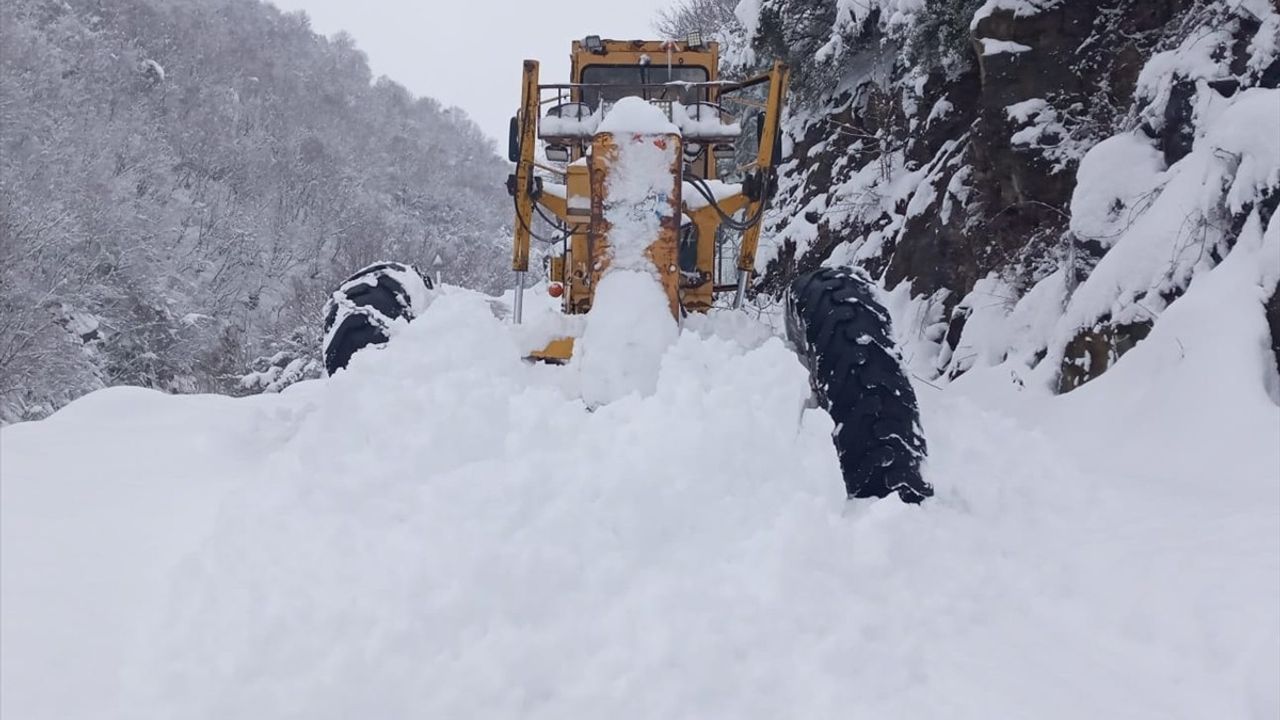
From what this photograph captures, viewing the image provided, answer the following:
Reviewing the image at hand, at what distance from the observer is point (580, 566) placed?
2207mm

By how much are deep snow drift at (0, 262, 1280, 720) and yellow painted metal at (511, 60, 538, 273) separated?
1.27m

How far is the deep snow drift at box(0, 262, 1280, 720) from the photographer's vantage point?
1.92m

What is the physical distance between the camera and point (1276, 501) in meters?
3.08

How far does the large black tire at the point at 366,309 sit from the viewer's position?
13.1ft

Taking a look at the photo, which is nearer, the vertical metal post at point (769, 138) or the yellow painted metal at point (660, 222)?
the yellow painted metal at point (660, 222)

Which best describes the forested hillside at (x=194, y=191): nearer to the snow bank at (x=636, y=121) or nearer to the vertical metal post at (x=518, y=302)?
the vertical metal post at (x=518, y=302)

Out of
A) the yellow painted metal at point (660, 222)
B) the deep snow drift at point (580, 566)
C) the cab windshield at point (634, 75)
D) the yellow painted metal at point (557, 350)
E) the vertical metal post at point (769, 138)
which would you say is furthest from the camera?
the cab windshield at point (634, 75)

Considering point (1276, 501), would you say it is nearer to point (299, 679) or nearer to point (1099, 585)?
point (1099, 585)

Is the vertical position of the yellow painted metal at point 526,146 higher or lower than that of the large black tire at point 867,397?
higher

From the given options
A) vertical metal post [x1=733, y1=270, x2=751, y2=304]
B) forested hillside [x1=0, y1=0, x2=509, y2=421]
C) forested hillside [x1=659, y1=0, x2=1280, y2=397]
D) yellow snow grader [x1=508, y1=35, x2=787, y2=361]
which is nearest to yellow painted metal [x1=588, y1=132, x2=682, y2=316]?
yellow snow grader [x1=508, y1=35, x2=787, y2=361]

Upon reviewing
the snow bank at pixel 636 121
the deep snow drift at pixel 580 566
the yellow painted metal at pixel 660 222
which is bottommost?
the deep snow drift at pixel 580 566

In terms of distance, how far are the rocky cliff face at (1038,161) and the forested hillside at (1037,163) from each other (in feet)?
0.04

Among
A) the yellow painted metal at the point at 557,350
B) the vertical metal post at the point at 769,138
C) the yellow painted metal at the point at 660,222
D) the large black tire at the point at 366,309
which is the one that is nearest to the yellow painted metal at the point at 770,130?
the vertical metal post at the point at 769,138

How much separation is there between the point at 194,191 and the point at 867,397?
5533 centimetres
